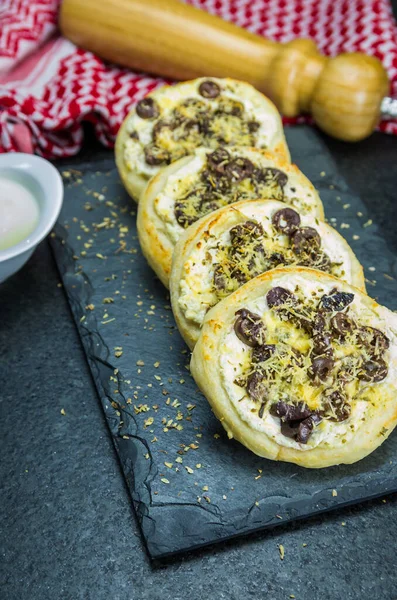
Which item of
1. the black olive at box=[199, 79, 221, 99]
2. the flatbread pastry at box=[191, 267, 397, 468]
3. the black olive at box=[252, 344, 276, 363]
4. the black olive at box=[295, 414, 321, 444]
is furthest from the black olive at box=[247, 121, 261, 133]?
the black olive at box=[295, 414, 321, 444]

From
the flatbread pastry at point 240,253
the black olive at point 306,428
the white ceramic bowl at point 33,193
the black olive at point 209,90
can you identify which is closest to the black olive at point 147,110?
the black olive at point 209,90

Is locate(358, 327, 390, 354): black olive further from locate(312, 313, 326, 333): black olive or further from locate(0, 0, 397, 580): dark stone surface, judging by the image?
locate(0, 0, 397, 580): dark stone surface

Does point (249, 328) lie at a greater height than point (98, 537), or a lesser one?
greater

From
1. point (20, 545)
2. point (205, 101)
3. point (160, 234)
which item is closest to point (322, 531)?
point (20, 545)

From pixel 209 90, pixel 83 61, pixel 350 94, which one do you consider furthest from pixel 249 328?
pixel 83 61

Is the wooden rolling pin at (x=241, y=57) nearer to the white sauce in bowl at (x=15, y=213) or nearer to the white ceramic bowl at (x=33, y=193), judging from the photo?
the white ceramic bowl at (x=33, y=193)

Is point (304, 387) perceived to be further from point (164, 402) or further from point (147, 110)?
point (147, 110)
